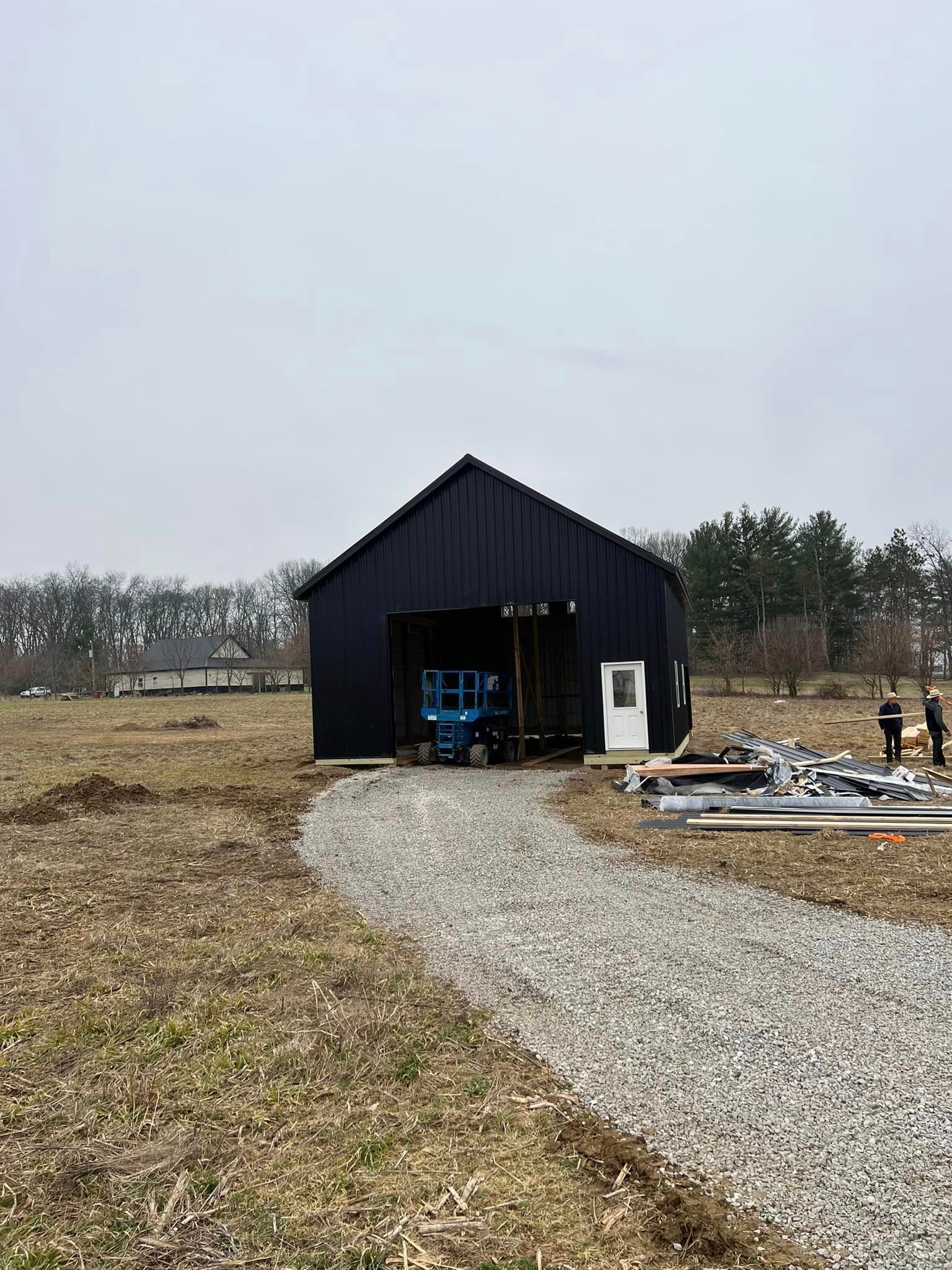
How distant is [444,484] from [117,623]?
251ft

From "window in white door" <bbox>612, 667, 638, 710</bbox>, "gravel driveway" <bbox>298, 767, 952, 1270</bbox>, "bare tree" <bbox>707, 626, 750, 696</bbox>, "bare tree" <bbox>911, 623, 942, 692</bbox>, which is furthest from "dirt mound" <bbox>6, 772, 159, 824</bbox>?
"bare tree" <bbox>707, 626, 750, 696</bbox>

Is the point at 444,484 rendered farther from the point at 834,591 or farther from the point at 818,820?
the point at 834,591

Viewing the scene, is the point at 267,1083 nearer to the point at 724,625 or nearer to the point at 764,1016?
the point at 764,1016

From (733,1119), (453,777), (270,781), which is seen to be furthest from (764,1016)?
(270,781)

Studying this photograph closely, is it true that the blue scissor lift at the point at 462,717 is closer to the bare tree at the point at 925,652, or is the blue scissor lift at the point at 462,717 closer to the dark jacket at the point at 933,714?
the dark jacket at the point at 933,714

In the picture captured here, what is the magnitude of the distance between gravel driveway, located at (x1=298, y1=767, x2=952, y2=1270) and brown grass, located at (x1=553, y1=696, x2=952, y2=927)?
0.43 metres

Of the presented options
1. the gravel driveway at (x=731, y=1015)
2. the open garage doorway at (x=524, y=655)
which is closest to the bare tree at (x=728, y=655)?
the open garage doorway at (x=524, y=655)

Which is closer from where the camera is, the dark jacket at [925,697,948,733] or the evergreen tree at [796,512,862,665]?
the dark jacket at [925,697,948,733]

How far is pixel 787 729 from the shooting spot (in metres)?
25.3

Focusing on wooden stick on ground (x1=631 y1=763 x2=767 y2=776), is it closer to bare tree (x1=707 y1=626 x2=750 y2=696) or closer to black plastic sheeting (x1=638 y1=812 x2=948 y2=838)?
black plastic sheeting (x1=638 y1=812 x2=948 y2=838)

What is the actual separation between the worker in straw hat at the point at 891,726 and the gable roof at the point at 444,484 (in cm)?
511

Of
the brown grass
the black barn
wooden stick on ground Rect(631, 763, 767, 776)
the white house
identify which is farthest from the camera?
the white house

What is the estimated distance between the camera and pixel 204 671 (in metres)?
76.4

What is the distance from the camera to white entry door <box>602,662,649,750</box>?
1702 centimetres
